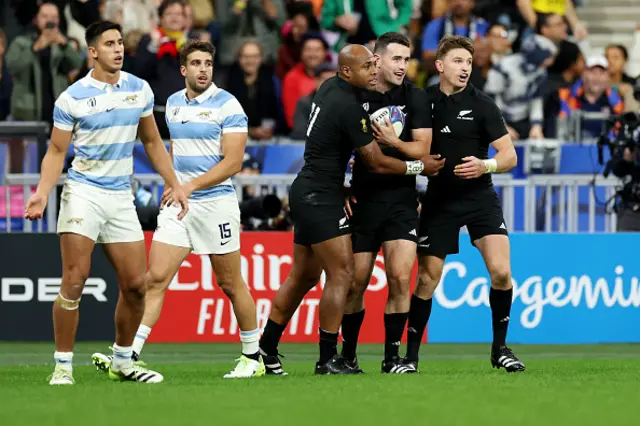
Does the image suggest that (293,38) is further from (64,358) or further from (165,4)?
(64,358)

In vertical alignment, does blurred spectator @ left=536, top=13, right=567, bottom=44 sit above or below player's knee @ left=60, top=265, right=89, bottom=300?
above

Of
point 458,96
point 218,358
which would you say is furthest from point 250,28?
point 458,96

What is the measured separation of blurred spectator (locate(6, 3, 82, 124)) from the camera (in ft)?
60.6

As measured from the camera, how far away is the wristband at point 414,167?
1109 cm

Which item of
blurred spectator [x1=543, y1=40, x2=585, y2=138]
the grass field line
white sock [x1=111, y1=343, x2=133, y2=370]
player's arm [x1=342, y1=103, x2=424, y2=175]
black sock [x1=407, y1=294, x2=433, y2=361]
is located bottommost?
the grass field line

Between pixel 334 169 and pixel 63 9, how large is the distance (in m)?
9.67

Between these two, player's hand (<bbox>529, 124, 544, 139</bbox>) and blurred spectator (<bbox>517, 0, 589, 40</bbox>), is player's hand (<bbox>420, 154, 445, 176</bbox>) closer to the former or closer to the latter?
player's hand (<bbox>529, 124, 544, 139</bbox>)

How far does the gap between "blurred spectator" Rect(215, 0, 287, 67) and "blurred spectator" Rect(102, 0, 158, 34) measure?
968mm

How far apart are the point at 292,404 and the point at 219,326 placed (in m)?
6.85

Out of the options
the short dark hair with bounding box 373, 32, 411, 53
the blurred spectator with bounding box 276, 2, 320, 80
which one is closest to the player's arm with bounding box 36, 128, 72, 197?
the short dark hair with bounding box 373, 32, 411, 53

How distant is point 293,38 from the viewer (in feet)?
66.3

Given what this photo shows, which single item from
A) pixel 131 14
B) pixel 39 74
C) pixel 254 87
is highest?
pixel 131 14

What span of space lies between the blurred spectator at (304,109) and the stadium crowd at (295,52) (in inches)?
0.7

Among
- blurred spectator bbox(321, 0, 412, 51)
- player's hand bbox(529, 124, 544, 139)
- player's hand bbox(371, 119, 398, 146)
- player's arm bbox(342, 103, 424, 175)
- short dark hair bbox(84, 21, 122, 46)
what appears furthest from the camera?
blurred spectator bbox(321, 0, 412, 51)
